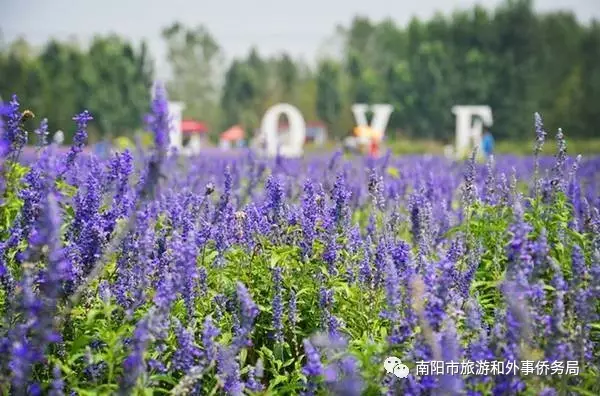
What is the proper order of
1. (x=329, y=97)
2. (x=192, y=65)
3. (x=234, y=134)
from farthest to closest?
(x=192, y=65) < (x=329, y=97) < (x=234, y=134)

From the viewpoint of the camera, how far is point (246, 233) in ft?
13.6

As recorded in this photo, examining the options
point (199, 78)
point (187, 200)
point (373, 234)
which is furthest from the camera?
point (199, 78)

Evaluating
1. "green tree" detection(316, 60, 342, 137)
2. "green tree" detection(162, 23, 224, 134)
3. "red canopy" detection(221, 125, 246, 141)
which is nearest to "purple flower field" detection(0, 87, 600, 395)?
"red canopy" detection(221, 125, 246, 141)

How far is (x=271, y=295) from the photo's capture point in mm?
3939

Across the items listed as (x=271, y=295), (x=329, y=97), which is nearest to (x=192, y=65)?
(x=329, y=97)

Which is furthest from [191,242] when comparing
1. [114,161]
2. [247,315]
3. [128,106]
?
[128,106]

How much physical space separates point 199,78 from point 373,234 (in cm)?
8450

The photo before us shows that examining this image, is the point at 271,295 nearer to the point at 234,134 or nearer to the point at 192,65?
the point at 234,134

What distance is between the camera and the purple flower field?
2.83m

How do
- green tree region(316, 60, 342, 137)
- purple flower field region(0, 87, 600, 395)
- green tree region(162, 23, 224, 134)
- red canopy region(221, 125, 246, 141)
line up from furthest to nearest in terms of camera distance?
1. green tree region(162, 23, 224, 134)
2. green tree region(316, 60, 342, 137)
3. red canopy region(221, 125, 246, 141)
4. purple flower field region(0, 87, 600, 395)

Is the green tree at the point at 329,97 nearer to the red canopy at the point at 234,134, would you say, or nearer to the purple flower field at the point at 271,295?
the red canopy at the point at 234,134

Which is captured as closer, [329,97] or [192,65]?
[329,97]

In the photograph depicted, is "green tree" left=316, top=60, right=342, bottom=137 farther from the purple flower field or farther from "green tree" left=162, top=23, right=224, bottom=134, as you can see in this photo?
the purple flower field

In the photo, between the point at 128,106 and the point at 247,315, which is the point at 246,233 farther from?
the point at 128,106
